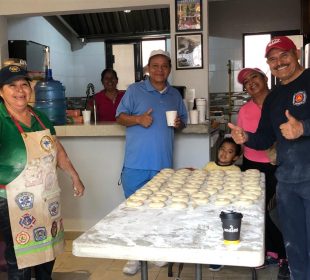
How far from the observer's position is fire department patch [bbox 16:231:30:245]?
2193mm

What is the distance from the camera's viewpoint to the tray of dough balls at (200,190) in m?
1.95

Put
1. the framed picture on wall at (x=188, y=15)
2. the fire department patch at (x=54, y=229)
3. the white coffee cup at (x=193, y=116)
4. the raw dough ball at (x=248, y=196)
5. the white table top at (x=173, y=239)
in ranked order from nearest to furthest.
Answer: the white table top at (x=173, y=239), the raw dough ball at (x=248, y=196), the fire department patch at (x=54, y=229), the white coffee cup at (x=193, y=116), the framed picture on wall at (x=188, y=15)

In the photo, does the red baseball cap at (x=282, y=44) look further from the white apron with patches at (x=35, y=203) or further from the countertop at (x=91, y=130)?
the countertop at (x=91, y=130)

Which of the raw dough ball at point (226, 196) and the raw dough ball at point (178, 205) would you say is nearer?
the raw dough ball at point (178, 205)

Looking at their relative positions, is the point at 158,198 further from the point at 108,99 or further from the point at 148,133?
the point at 108,99

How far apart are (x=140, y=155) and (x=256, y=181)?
0.90m

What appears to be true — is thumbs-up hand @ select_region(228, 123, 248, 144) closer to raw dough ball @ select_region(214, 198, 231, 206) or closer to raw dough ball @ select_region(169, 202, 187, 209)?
raw dough ball @ select_region(214, 198, 231, 206)

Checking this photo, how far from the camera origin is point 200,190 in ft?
7.35

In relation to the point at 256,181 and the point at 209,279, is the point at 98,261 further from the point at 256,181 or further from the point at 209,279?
the point at 256,181

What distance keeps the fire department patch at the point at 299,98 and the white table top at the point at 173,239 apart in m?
0.77

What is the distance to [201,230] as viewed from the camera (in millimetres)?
1563

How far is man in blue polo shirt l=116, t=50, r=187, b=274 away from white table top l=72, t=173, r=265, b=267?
113cm

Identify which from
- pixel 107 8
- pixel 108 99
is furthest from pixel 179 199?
pixel 107 8

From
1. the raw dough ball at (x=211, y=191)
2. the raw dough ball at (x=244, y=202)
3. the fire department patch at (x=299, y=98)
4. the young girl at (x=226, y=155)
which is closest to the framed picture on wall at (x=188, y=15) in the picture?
the young girl at (x=226, y=155)
